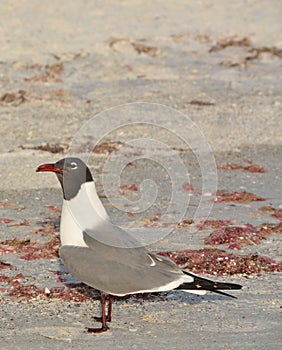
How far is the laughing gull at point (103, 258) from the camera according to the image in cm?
584

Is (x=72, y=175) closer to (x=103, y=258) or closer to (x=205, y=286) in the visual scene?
(x=103, y=258)

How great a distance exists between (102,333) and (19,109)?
7.76 metres

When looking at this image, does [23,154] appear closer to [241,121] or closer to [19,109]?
[19,109]

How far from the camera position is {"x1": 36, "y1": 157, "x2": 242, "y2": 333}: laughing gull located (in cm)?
584

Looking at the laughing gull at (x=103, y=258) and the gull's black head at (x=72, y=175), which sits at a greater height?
the gull's black head at (x=72, y=175)

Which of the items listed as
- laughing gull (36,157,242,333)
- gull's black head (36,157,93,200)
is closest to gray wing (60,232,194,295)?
laughing gull (36,157,242,333)

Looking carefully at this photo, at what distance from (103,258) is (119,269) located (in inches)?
5.1

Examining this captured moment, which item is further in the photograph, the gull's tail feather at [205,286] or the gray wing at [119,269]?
the gray wing at [119,269]

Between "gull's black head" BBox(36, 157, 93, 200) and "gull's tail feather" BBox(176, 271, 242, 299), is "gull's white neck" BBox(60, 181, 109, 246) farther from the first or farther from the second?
"gull's tail feather" BBox(176, 271, 242, 299)

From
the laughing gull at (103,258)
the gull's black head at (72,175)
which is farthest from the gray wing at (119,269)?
the gull's black head at (72,175)

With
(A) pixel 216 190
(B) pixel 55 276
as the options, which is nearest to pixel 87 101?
(A) pixel 216 190

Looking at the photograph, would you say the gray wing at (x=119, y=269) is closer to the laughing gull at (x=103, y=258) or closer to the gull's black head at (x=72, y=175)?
the laughing gull at (x=103, y=258)

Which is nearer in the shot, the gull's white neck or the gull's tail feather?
the gull's tail feather

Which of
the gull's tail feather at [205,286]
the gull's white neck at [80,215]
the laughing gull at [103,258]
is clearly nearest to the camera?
the gull's tail feather at [205,286]
